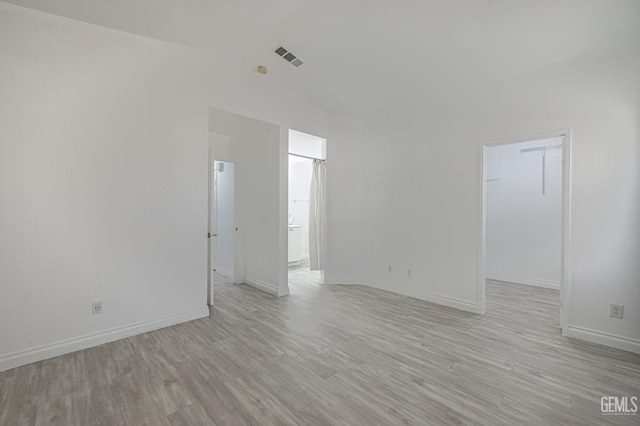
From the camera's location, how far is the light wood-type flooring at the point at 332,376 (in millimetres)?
1763

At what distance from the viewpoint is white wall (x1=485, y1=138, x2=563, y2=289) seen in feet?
15.1

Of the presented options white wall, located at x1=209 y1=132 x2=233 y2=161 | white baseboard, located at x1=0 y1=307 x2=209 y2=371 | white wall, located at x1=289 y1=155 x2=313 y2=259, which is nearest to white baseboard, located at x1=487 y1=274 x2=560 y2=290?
white wall, located at x1=289 y1=155 x2=313 y2=259

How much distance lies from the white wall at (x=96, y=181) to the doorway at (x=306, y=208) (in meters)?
1.82

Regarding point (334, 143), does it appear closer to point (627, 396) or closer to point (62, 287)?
point (62, 287)

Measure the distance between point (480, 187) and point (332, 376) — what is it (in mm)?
2856

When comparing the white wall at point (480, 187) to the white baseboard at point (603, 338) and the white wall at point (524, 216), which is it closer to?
the white baseboard at point (603, 338)

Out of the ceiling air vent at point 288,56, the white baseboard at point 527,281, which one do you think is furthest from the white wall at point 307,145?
the white baseboard at point 527,281

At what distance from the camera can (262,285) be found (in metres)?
4.52

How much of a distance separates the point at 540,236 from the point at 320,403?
4832 mm

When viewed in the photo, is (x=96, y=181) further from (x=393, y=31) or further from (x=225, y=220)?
(x=393, y=31)

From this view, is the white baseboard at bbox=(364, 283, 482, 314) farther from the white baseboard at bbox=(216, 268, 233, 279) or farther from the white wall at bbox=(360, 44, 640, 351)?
the white baseboard at bbox=(216, 268, 233, 279)

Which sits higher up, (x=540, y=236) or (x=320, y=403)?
(x=540, y=236)

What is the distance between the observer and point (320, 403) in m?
1.87

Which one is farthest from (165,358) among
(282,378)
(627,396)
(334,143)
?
(334,143)
